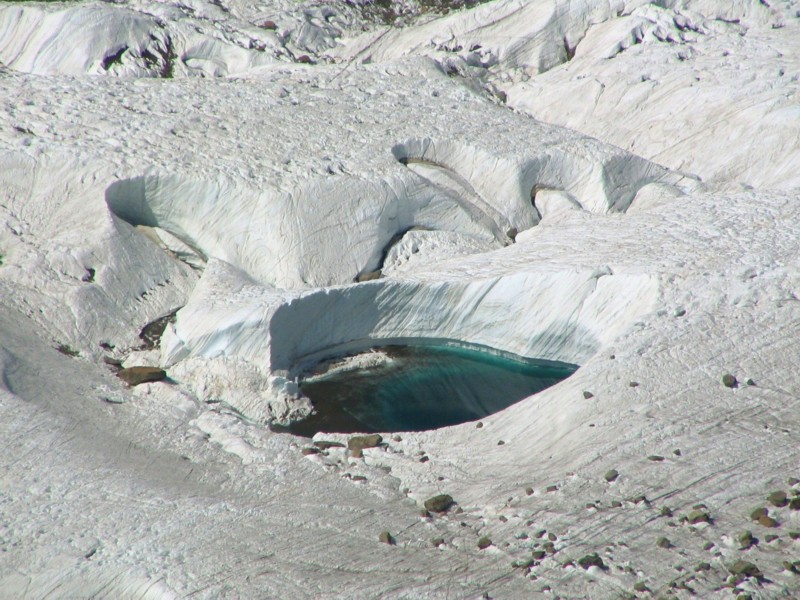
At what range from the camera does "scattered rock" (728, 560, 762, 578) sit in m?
9.55

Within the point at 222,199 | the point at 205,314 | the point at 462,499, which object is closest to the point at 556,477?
the point at 462,499

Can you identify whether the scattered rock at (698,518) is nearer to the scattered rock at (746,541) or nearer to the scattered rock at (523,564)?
the scattered rock at (746,541)

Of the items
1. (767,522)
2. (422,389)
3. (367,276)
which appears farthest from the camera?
(367,276)

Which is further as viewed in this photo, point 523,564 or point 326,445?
point 326,445

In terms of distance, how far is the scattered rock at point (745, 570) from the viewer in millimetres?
9555

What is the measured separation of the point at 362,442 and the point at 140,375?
3.72 meters

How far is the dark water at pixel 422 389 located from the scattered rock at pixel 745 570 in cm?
544

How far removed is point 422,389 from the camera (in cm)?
1520

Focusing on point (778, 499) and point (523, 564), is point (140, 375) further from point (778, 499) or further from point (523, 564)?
point (778, 499)

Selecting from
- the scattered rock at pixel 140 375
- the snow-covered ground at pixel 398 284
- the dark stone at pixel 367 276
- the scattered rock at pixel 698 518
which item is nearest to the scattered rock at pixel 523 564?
the snow-covered ground at pixel 398 284

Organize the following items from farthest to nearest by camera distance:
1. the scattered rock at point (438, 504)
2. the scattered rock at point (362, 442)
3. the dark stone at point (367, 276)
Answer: the dark stone at point (367, 276) < the scattered rock at point (362, 442) < the scattered rock at point (438, 504)

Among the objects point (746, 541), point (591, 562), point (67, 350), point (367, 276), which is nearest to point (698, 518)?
point (746, 541)

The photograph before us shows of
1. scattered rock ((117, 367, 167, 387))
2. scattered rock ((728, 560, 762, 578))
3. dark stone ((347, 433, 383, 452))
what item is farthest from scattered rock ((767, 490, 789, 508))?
scattered rock ((117, 367, 167, 387))

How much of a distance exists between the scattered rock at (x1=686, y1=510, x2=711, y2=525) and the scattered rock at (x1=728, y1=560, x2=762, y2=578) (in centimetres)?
81
